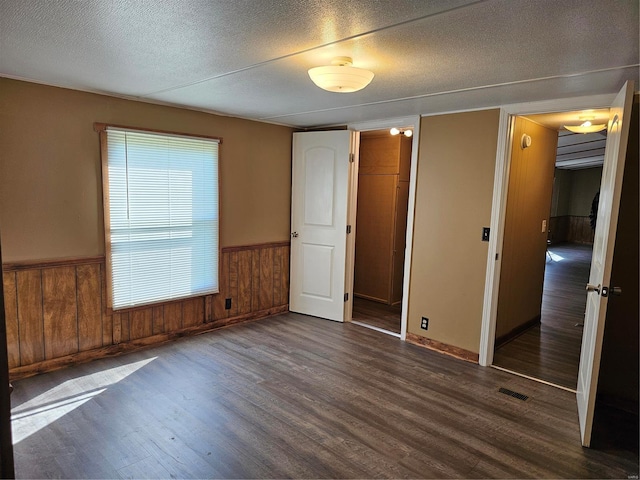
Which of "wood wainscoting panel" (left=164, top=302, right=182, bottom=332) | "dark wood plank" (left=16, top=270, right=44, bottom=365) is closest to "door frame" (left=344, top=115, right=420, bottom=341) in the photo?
"wood wainscoting panel" (left=164, top=302, right=182, bottom=332)

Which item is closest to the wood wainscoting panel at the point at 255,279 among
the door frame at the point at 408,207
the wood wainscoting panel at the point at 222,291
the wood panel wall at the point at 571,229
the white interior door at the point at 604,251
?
the wood wainscoting panel at the point at 222,291

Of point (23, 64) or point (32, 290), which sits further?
point (32, 290)

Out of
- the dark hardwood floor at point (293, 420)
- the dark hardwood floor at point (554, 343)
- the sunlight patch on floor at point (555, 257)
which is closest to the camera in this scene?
the dark hardwood floor at point (293, 420)

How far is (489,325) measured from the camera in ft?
11.3

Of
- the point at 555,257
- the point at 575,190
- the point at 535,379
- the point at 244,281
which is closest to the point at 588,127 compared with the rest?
the point at 535,379

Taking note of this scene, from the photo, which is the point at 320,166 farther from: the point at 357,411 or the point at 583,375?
the point at 583,375

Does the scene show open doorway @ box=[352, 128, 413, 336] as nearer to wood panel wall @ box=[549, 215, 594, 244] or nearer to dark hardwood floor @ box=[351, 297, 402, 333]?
dark hardwood floor @ box=[351, 297, 402, 333]

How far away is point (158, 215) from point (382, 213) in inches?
109

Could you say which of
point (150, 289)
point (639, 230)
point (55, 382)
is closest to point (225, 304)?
point (150, 289)

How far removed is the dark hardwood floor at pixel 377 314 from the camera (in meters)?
4.48

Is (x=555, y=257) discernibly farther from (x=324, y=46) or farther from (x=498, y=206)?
(x=324, y=46)

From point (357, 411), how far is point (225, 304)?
6.77 ft

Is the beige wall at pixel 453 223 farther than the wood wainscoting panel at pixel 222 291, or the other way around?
the wood wainscoting panel at pixel 222 291

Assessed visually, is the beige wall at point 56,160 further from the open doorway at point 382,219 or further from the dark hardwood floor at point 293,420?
the open doorway at point 382,219
